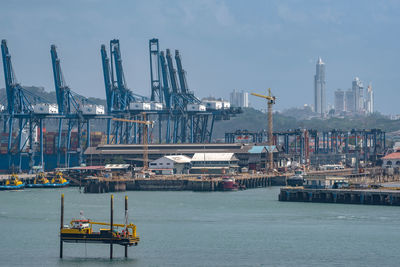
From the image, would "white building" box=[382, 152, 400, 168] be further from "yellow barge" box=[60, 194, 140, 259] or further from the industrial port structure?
"yellow barge" box=[60, 194, 140, 259]

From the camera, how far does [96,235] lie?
54.9 meters

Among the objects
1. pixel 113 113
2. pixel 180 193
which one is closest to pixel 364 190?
pixel 180 193

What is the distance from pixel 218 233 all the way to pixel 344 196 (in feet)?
92.4

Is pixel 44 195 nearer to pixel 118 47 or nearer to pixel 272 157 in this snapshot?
pixel 272 157

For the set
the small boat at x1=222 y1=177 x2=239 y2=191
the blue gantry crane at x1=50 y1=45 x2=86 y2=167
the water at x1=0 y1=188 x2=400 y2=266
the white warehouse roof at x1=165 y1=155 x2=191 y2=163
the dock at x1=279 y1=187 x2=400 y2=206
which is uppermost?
the blue gantry crane at x1=50 y1=45 x2=86 y2=167

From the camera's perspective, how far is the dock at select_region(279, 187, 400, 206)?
297ft

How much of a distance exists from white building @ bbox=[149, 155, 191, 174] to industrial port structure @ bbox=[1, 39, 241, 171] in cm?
2254

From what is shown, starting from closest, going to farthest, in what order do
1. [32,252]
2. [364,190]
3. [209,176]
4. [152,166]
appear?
1. [32,252]
2. [364,190]
3. [209,176]
4. [152,166]

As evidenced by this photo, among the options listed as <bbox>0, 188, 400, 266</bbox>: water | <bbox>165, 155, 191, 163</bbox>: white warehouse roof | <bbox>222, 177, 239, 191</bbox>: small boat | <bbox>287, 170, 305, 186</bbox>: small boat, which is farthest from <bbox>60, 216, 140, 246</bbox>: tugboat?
<bbox>165, 155, 191, 163</bbox>: white warehouse roof

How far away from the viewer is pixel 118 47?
6969 inches

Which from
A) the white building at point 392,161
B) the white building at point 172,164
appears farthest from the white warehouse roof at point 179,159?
the white building at point 392,161

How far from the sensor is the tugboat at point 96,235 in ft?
178

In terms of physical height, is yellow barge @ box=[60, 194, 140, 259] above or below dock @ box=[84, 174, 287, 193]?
below

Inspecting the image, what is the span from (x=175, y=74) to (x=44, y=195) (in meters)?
82.6
